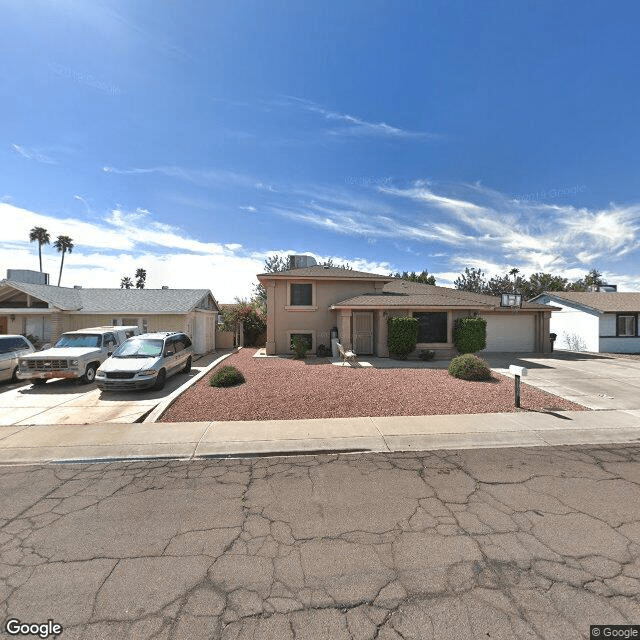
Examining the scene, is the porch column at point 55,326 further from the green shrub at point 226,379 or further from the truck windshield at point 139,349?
the green shrub at point 226,379

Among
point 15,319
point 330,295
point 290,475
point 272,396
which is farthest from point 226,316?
point 290,475

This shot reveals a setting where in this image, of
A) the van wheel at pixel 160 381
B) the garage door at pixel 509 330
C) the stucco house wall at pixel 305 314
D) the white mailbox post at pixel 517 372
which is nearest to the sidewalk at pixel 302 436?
the white mailbox post at pixel 517 372

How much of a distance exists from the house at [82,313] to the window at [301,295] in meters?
6.65

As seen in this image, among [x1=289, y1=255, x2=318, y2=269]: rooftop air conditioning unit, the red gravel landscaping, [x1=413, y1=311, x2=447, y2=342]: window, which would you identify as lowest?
the red gravel landscaping

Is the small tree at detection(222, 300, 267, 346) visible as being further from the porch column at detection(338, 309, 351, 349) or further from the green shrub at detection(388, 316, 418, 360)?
the green shrub at detection(388, 316, 418, 360)

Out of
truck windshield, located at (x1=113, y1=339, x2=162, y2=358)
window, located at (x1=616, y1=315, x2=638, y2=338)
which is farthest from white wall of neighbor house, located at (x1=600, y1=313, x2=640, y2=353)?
truck windshield, located at (x1=113, y1=339, x2=162, y2=358)

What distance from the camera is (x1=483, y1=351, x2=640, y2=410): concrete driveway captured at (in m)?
9.28

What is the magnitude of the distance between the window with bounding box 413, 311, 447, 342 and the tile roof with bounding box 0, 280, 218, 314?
13724 millimetres

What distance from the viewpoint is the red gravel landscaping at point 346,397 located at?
8077mm

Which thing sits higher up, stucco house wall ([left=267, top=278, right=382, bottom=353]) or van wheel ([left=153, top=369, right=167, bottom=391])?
stucco house wall ([left=267, top=278, right=382, bottom=353])

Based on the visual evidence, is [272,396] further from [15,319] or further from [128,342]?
[15,319]

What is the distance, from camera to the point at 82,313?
65.6 feet

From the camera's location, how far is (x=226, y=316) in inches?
998

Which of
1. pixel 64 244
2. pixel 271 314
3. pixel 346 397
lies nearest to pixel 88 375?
pixel 271 314
